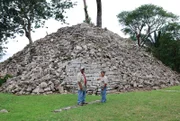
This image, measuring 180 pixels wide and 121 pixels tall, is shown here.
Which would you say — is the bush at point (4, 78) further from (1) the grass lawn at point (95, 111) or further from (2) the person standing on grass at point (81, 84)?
(2) the person standing on grass at point (81, 84)

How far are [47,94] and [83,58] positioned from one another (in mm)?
3811

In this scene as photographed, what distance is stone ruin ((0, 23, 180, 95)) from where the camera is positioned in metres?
17.9

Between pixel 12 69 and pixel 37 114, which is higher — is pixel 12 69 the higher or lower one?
the higher one

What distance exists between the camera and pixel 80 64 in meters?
18.9

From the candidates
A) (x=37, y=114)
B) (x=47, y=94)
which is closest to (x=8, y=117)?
(x=37, y=114)

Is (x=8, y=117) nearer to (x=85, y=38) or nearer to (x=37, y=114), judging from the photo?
(x=37, y=114)

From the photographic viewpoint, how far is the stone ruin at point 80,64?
17.9 metres

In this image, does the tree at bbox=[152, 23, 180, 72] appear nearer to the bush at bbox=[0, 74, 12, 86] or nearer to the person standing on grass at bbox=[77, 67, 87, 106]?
the bush at bbox=[0, 74, 12, 86]

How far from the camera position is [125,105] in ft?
39.9

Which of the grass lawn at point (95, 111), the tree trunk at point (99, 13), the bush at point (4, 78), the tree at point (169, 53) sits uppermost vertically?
the tree trunk at point (99, 13)

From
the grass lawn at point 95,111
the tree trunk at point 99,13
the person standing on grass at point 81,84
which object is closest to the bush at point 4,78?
the grass lawn at point 95,111

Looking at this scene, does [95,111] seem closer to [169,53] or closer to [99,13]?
[99,13]

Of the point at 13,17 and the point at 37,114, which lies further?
the point at 13,17

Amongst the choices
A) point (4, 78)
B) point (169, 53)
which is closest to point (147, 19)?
point (169, 53)
